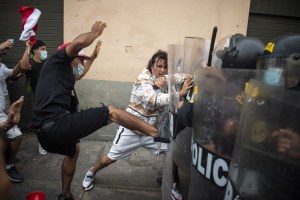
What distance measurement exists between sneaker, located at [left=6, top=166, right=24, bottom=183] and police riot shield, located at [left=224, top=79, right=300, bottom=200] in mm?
3378

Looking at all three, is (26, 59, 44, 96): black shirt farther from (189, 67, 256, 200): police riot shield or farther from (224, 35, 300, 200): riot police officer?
(224, 35, 300, 200): riot police officer

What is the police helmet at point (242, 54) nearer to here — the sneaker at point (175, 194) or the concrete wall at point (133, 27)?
the sneaker at point (175, 194)

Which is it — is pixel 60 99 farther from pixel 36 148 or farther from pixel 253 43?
pixel 36 148

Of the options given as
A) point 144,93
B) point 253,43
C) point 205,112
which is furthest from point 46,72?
point 253,43

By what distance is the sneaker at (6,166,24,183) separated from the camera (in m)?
4.04

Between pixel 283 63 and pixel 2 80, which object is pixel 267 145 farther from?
pixel 2 80

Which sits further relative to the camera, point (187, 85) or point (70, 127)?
point (70, 127)

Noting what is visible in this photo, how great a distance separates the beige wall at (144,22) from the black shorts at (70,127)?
2650 mm

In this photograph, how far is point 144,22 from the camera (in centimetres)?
555

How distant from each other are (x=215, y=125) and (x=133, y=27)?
397 centimetres

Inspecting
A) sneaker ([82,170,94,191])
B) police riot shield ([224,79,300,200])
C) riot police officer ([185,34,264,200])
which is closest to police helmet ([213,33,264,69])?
riot police officer ([185,34,264,200])

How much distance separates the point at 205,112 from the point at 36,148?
13.4 feet

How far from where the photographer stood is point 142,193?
3.96 meters

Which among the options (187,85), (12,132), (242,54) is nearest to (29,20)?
(12,132)
